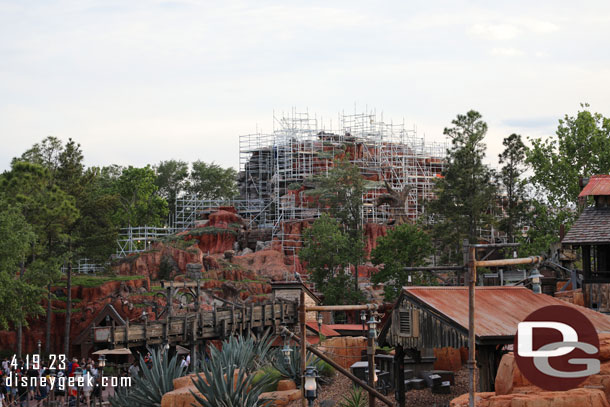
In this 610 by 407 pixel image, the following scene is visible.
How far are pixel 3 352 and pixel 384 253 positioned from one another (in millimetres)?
25172

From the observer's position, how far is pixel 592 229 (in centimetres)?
2775

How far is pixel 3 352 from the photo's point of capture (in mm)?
49188

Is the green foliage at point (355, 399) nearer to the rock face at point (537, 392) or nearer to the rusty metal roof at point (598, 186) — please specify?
the rock face at point (537, 392)

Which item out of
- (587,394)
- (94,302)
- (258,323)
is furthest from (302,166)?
(587,394)

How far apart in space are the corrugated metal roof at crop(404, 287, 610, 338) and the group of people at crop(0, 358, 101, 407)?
13556 mm

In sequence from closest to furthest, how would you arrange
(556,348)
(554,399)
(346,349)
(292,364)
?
(554,399)
(556,348)
(292,364)
(346,349)

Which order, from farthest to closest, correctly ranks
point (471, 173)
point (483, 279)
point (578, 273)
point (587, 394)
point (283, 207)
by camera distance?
point (283, 207)
point (471, 173)
point (483, 279)
point (578, 273)
point (587, 394)

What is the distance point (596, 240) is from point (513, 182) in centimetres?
3292

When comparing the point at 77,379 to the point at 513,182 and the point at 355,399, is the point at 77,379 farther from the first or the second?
the point at 513,182

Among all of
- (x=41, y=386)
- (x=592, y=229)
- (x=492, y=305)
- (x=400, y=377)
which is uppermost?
(x=592, y=229)

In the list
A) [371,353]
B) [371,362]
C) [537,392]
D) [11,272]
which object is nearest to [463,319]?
[371,353]

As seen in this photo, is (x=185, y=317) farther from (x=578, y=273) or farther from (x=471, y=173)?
(x=471, y=173)

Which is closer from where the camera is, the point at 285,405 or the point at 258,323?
the point at 285,405

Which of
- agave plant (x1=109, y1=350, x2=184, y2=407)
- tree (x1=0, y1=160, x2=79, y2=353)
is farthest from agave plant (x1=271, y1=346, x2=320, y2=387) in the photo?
tree (x1=0, y1=160, x2=79, y2=353)
